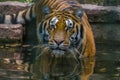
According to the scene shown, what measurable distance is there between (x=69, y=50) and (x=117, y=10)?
1.90 meters

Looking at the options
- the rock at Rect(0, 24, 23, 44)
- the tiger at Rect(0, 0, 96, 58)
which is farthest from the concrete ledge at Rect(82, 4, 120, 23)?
the rock at Rect(0, 24, 23, 44)

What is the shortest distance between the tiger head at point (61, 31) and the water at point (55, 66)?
7.3 inches

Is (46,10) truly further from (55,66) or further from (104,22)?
(104,22)

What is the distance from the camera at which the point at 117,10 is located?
8.58 metres

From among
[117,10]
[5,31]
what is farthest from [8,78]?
[117,10]

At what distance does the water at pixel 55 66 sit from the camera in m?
6.05

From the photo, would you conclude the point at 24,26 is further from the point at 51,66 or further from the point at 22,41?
the point at 51,66

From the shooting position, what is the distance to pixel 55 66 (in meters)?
6.65

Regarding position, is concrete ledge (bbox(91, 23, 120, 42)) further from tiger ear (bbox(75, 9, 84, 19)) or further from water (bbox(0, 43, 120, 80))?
tiger ear (bbox(75, 9, 84, 19))

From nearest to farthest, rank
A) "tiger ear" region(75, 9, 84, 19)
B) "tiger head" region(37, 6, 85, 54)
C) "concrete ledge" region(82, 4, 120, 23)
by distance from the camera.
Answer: "tiger head" region(37, 6, 85, 54), "tiger ear" region(75, 9, 84, 19), "concrete ledge" region(82, 4, 120, 23)

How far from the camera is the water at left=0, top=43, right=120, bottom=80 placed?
605cm

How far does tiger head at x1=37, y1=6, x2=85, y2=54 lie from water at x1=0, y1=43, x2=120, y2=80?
0.18 m

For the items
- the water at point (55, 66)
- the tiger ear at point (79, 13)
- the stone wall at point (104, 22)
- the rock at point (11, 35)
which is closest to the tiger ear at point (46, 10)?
the tiger ear at point (79, 13)

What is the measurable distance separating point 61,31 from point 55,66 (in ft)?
1.66
